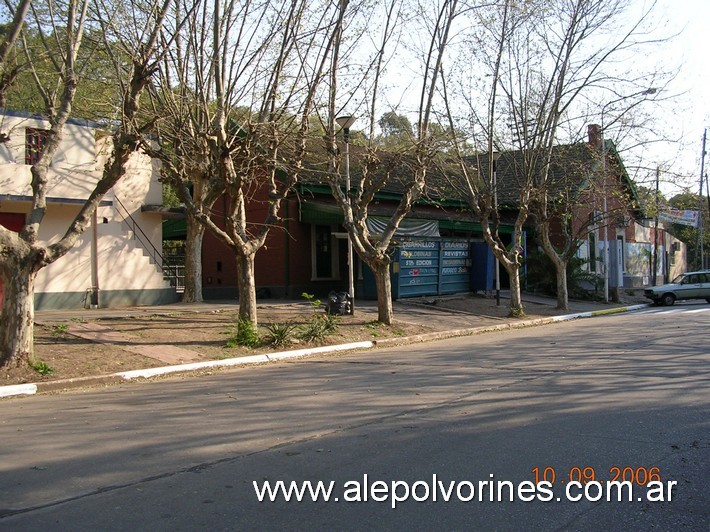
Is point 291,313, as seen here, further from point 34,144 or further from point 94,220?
point 34,144

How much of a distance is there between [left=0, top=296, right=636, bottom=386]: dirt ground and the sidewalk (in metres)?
0.09

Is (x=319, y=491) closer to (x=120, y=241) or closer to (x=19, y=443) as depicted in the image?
(x=19, y=443)

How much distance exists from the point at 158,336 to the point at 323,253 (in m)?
12.2

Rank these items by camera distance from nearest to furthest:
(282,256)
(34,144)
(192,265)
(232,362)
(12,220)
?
(232,362)
(34,144)
(12,220)
(192,265)
(282,256)

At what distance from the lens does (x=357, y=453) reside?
625 cm

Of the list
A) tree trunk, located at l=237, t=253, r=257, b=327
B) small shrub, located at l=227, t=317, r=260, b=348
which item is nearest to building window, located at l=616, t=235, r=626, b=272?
tree trunk, located at l=237, t=253, r=257, b=327

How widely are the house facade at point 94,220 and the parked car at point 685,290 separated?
69.5 feet

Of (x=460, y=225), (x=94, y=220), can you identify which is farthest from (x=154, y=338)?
(x=460, y=225)

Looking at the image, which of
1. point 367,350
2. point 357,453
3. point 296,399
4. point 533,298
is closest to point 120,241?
point 367,350

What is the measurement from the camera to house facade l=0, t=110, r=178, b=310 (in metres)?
17.1

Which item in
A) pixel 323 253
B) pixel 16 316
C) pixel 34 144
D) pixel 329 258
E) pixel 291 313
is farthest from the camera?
pixel 329 258

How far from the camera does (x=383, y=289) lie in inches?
718

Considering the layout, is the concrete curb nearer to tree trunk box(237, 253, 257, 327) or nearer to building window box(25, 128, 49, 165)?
tree trunk box(237, 253, 257, 327)

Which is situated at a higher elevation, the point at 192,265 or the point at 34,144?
the point at 34,144
